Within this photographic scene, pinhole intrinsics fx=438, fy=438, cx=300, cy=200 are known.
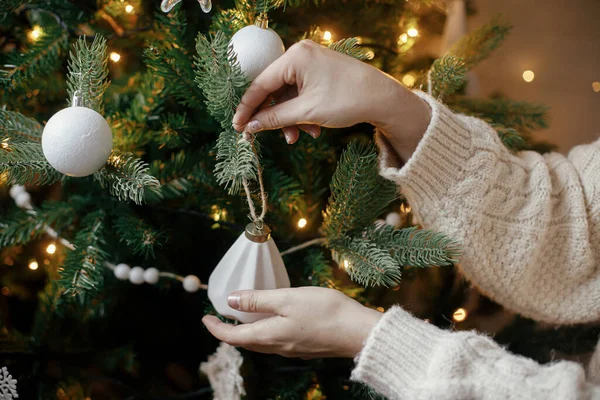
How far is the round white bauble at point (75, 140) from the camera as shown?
45 cm

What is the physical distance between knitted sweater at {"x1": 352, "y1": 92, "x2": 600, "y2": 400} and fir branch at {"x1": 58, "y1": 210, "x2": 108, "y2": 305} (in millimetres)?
359

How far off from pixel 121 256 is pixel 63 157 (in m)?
0.32

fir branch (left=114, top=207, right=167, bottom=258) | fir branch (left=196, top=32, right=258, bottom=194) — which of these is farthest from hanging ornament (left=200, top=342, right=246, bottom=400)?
fir branch (left=196, top=32, right=258, bottom=194)

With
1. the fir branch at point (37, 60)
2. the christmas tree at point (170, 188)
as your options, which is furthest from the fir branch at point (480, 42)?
the fir branch at point (37, 60)

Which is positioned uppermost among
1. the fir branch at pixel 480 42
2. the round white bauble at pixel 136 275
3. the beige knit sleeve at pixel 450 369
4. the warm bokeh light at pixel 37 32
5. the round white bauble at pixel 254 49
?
the warm bokeh light at pixel 37 32

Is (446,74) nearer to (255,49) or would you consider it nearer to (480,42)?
(480,42)

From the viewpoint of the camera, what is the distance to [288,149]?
2.29 ft

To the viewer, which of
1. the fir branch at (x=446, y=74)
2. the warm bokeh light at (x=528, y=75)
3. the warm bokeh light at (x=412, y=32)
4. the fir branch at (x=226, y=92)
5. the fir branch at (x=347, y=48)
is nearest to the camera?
the fir branch at (x=226, y=92)

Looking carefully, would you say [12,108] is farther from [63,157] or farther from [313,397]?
[313,397]

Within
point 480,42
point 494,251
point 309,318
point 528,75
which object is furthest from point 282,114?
point 528,75

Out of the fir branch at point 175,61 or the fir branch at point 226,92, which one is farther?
the fir branch at point 175,61

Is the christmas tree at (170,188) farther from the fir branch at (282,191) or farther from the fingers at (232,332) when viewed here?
the fingers at (232,332)

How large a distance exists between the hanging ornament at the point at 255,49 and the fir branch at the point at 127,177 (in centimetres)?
16

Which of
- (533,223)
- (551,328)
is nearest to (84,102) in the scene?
(533,223)
